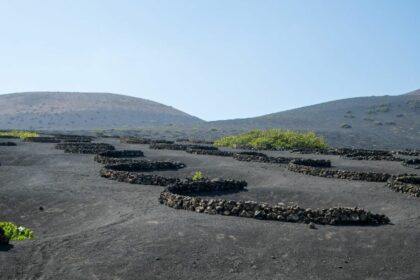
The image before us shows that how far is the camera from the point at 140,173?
27688 millimetres

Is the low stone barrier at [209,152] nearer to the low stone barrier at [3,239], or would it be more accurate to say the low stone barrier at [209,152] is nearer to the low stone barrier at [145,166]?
the low stone barrier at [145,166]

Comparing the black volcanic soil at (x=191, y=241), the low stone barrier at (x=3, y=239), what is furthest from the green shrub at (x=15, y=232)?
the low stone barrier at (x=3, y=239)

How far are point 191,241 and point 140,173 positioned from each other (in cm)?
1328

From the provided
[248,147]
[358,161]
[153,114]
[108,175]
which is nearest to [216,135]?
[248,147]

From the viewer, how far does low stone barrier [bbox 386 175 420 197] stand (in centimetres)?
2263

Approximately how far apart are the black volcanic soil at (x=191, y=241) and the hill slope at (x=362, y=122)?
64.3m

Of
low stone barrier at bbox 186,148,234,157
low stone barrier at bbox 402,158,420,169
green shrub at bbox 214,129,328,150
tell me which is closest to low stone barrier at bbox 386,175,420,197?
low stone barrier at bbox 402,158,420,169

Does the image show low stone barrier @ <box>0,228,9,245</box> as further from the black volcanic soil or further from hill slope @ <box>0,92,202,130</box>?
hill slope @ <box>0,92,202,130</box>

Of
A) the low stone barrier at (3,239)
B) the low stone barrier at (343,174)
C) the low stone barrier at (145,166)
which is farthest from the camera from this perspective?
the low stone barrier at (145,166)

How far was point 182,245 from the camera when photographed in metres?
14.5

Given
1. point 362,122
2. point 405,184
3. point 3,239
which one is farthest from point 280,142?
point 362,122

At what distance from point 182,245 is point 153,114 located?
18415cm

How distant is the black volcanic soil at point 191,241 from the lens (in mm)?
12961

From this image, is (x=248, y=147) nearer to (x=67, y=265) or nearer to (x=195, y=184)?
(x=195, y=184)
